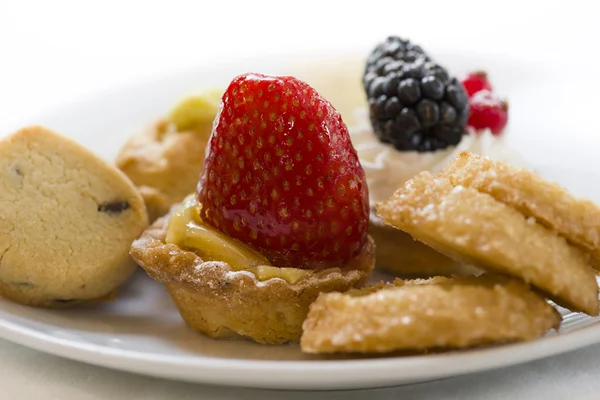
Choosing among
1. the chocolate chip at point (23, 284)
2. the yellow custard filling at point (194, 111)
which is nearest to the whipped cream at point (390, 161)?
the yellow custard filling at point (194, 111)

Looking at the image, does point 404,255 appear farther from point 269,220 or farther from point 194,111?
point 194,111

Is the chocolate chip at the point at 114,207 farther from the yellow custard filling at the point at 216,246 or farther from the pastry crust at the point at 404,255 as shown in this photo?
the pastry crust at the point at 404,255

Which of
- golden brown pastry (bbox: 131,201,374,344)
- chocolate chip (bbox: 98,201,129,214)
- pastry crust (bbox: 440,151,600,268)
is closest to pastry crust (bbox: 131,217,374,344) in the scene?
golden brown pastry (bbox: 131,201,374,344)

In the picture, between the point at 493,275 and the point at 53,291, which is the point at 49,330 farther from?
the point at 493,275

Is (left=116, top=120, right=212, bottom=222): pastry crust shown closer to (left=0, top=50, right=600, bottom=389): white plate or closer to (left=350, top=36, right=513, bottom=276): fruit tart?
(left=0, top=50, right=600, bottom=389): white plate

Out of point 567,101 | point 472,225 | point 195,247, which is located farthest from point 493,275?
point 567,101

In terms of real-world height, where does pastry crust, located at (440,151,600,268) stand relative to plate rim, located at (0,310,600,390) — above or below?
above
